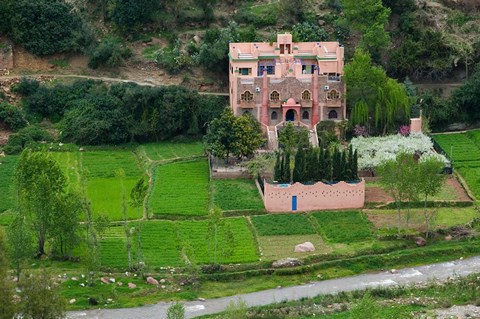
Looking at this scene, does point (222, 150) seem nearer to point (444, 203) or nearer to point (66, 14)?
point (444, 203)

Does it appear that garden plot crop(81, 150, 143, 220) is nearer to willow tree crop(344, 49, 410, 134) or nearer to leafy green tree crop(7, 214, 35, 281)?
leafy green tree crop(7, 214, 35, 281)

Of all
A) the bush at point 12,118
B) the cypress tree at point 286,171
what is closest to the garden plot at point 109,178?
the bush at point 12,118

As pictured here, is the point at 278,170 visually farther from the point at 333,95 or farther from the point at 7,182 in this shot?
the point at 7,182

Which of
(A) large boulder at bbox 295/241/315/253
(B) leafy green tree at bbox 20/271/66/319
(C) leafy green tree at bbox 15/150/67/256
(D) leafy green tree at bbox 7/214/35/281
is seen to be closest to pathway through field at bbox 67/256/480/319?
(A) large boulder at bbox 295/241/315/253

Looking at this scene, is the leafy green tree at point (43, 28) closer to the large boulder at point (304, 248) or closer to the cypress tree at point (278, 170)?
the cypress tree at point (278, 170)

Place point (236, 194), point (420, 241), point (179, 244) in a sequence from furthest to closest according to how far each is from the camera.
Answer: point (236, 194) < point (420, 241) < point (179, 244)

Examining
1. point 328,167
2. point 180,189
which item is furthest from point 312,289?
point 180,189
